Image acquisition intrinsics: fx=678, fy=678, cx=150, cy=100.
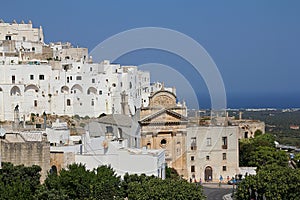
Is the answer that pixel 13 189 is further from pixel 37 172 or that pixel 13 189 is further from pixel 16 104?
pixel 16 104

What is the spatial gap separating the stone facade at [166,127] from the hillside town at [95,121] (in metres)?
0.08

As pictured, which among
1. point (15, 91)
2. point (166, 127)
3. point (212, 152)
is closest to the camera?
point (166, 127)

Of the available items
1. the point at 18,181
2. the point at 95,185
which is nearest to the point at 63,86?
the point at 95,185

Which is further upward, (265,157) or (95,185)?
(265,157)

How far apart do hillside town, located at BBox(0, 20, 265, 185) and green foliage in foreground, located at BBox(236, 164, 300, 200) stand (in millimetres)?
6433

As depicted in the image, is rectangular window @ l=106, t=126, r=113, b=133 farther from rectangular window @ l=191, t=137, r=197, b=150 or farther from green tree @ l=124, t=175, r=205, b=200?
green tree @ l=124, t=175, r=205, b=200

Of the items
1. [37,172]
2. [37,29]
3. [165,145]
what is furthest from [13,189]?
[37,29]

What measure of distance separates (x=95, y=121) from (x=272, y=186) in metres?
26.8

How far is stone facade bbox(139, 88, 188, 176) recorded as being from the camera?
57062 millimetres

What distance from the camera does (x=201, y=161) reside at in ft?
196

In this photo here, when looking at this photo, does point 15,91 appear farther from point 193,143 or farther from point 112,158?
point 112,158

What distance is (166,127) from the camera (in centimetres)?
5772

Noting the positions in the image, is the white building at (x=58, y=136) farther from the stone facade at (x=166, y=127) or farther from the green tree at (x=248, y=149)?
the green tree at (x=248, y=149)

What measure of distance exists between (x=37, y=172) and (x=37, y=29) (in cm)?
6231
